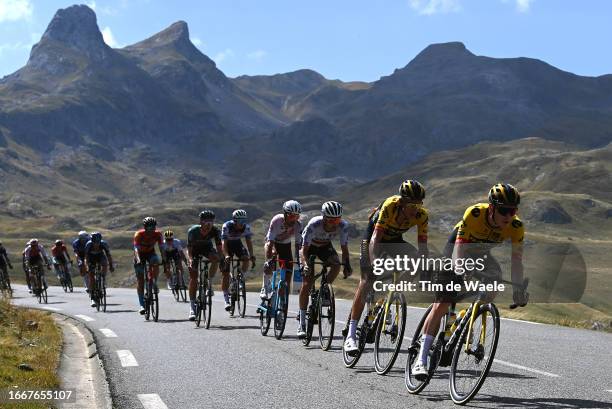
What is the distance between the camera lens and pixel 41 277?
27266 mm

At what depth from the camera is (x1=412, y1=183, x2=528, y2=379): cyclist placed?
25.0ft

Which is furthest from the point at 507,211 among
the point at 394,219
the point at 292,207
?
the point at 292,207

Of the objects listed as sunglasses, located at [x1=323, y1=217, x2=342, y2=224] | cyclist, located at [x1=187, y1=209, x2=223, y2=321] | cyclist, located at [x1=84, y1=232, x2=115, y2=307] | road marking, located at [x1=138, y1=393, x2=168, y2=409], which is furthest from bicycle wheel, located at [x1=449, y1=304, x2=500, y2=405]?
cyclist, located at [x1=84, y1=232, x2=115, y2=307]

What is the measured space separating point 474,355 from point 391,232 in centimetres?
277

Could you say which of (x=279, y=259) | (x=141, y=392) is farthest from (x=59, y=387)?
(x=279, y=259)

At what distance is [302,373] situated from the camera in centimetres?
955

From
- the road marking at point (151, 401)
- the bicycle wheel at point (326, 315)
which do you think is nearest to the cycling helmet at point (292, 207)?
the bicycle wheel at point (326, 315)

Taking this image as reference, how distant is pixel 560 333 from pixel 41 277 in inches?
767

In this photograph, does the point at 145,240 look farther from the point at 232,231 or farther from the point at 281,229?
the point at 281,229

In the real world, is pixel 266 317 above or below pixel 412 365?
below

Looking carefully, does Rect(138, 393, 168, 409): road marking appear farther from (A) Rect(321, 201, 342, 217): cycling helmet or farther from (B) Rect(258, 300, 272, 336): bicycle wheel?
(B) Rect(258, 300, 272, 336): bicycle wheel

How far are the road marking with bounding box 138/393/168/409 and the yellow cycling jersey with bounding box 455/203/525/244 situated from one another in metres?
3.61

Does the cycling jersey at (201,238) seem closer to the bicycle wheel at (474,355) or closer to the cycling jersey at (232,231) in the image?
the cycling jersey at (232,231)

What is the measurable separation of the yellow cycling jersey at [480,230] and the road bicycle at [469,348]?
0.50 m
